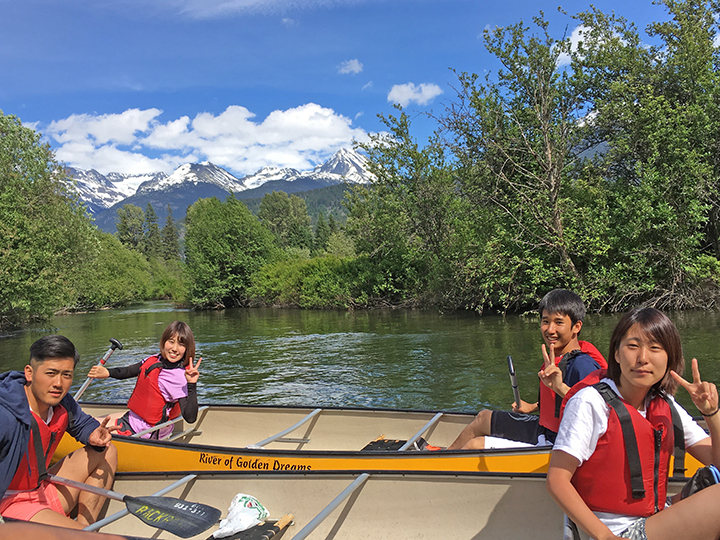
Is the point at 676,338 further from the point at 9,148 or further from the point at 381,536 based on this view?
the point at 9,148

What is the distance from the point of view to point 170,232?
10319 cm

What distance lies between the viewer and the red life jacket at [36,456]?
11.0ft

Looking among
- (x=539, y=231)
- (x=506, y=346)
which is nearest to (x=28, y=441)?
(x=506, y=346)

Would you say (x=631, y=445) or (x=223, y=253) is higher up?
(x=223, y=253)

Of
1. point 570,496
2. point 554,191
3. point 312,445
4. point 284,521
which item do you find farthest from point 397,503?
point 554,191

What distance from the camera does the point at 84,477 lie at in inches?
156

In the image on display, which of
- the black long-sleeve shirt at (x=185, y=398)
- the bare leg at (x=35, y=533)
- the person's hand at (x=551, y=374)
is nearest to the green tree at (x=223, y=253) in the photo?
the black long-sleeve shirt at (x=185, y=398)

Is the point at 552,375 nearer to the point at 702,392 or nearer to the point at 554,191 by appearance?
the point at 702,392

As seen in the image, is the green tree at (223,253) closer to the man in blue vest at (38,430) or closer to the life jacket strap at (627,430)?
the man in blue vest at (38,430)

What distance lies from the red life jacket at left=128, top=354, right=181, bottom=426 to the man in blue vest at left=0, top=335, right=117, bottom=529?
1419 millimetres

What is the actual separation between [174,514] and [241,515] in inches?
21.3

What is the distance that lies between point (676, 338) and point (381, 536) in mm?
2483

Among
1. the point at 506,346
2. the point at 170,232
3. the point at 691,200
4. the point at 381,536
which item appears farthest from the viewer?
the point at 170,232

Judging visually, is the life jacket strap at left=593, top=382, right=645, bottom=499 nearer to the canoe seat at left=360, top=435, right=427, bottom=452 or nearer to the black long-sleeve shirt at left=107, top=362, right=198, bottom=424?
the canoe seat at left=360, top=435, right=427, bottom=452
